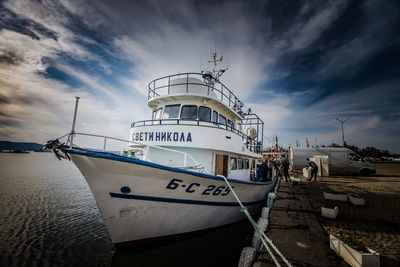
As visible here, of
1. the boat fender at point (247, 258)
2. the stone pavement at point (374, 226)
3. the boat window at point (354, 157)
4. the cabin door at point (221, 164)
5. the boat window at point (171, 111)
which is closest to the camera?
the boat fender at point (247, 258)

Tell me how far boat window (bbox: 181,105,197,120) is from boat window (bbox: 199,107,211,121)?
0.26 metres

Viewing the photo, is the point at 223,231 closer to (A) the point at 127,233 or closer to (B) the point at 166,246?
(B) the point at 166,246

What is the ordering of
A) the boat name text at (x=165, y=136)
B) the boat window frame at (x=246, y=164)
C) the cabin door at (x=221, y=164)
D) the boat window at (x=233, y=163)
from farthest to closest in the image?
the boat window frame at (x=246, y=164) → the boat window at (x=233, y=163) → the cabin door at (x=221, y=164) → the boat name text at (x=165, y=136)

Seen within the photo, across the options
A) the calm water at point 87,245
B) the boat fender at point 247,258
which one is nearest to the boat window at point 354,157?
the calm water at point 87,245

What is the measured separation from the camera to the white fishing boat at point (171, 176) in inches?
156

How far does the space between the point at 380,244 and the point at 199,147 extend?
5.19 metres

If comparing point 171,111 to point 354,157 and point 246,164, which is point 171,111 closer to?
point 246,164

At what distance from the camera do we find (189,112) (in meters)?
7.61

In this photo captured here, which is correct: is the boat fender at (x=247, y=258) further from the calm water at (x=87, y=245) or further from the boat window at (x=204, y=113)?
the boat window at (x=204, y=113)

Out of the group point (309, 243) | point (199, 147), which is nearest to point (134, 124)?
point (199, 147)

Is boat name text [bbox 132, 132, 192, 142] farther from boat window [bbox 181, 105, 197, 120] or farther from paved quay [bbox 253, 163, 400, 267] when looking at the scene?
paved quay [bbox 253, 163, 400, 267]

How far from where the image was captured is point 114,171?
3928mm

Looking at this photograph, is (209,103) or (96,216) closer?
(209,103)

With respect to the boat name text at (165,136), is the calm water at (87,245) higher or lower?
lower
